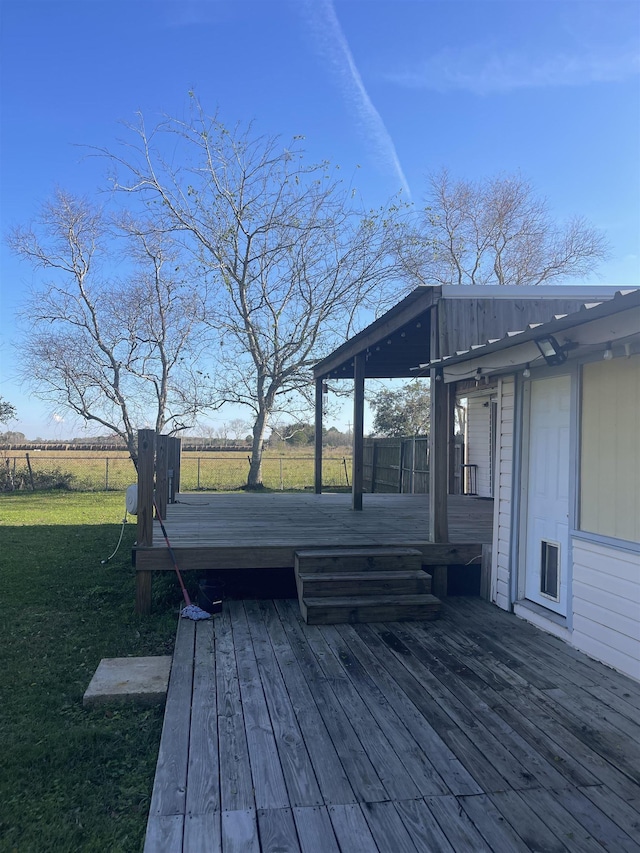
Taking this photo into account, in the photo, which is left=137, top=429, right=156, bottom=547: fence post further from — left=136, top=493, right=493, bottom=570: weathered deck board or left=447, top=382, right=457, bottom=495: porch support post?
left=447, top=382, right=457, bottom=495: porch support post

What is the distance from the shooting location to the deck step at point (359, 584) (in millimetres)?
4902

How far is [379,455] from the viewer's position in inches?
585

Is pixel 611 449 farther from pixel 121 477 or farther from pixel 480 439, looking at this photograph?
pixel 121 477

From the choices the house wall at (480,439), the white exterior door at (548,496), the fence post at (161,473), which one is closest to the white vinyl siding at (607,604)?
the white exterior door at (548,496)

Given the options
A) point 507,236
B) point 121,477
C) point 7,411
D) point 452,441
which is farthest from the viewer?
point 7,411

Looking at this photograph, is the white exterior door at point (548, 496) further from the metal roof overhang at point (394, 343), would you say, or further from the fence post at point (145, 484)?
the fence post at point (145, 484)

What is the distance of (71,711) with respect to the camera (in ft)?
11.1

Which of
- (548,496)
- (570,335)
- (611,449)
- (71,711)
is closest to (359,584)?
(548,496)

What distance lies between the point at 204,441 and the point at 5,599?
2853 cm

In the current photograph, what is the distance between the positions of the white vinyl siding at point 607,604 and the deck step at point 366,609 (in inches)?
45.0

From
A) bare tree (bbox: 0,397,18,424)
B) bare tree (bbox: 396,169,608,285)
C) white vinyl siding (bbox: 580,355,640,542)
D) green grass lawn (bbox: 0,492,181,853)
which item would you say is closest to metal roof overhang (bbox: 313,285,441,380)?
white vinyl siding (bbox: 580,355,640,542)

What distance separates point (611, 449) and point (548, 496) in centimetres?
91

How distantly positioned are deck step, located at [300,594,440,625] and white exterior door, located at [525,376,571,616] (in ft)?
2.78

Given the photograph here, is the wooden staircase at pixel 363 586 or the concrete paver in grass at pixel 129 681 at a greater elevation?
the wooden staircase at pixel 363 586
